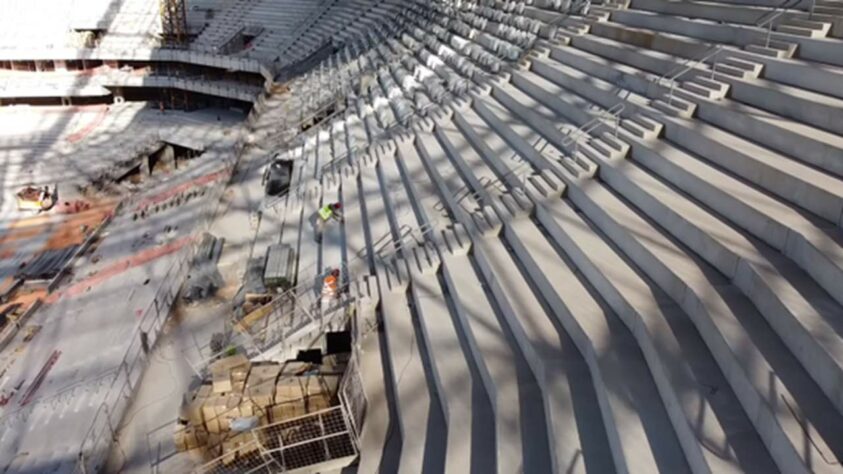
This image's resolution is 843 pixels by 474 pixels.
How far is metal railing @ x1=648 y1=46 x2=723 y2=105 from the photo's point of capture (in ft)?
27.0

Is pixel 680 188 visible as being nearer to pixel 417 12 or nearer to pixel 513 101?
pixel 513 101

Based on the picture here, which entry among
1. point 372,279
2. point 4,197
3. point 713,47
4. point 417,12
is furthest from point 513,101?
point 4,197

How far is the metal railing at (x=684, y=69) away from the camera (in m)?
8.23

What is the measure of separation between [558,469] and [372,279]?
4.40 m

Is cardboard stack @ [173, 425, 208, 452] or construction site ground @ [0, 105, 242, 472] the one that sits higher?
cardboard stack @ [173, 425, 208, 452]

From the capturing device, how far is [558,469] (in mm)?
4660

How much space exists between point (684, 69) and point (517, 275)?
3700 millimetres

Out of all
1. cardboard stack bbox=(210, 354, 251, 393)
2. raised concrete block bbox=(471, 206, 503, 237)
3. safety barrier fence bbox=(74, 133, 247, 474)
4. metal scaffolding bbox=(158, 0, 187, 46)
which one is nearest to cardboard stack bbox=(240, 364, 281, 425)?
cardboard stack bbox=(210, 354, 251, 393)

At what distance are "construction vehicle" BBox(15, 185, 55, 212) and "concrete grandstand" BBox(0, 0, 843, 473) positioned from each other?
329cm

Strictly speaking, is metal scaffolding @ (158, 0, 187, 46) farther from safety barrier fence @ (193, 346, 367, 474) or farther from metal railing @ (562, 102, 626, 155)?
safety barrier fence @ (193, 346, 367, 474)

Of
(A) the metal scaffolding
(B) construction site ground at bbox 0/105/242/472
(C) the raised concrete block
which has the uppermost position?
(A) the metal scaffolding

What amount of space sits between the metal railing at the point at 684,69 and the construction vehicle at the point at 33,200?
1756 cm

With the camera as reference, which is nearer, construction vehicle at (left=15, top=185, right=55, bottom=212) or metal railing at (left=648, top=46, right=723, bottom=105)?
metal railing at (left=648, top=46, right=723, bottom=105)

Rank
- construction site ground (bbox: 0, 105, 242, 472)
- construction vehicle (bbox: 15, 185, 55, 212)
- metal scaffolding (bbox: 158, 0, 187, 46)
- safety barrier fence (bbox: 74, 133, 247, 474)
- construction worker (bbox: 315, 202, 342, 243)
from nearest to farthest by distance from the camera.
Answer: safety barrier fence (bbox: 74, 133, 247, 474) → construction site ground (bbox: 0, 105, 242, 472) → construction worker (bbox: 315, 202, 342, 243) → construction vehicle (bbox: 15, 185, 55, 212) → metal scaffolding (bbox: 158, 0, 187, 46)
